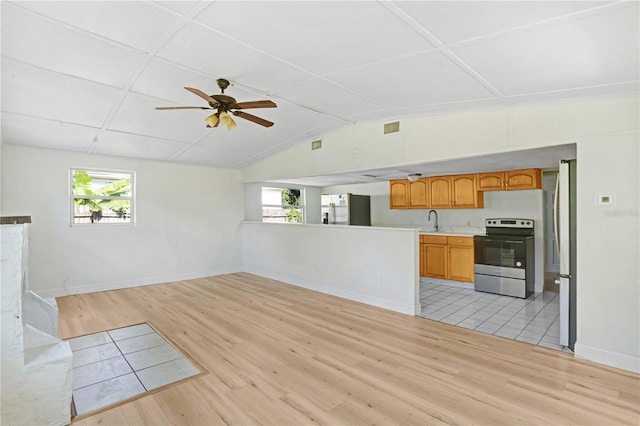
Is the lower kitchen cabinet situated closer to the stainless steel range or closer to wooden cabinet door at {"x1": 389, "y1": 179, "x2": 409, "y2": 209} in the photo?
the stainless steel range

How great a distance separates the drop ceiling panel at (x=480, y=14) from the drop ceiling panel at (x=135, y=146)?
425cm

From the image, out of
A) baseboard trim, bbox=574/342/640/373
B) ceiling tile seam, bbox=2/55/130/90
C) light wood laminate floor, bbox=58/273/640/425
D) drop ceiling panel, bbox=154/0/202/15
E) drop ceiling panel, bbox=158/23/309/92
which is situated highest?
drop ceiling panel, bbox=154/0/202/15

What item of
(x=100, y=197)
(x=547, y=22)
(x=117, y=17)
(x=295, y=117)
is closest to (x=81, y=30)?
(x=117, y=17)

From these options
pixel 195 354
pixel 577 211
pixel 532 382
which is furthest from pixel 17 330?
pixel 577 211

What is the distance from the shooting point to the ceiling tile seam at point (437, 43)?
2.00 meters

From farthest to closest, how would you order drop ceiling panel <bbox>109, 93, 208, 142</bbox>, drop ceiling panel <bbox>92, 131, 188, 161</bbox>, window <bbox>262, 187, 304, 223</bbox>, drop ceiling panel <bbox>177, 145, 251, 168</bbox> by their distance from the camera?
1. window <bbox>262, 187, 304, 223</bbox>
2. drop ceiling panel <bbox>177, 145, 251, 168</bbox>
3. drop ceiling panel <bbox>92, 131, 188, 161</bbox>
4. drop ceiling panel <bbox>109, 93, 208, 142</bbox>

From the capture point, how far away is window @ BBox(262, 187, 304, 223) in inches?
318

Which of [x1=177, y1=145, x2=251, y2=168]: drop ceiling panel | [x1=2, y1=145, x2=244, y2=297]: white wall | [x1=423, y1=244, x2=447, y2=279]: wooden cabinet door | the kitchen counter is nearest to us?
[x1=2, y1=145, x2=244, y2=297]: white wall

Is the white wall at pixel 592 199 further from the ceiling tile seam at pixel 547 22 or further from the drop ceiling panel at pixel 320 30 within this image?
the drop ceiling panel at pixel 320 30

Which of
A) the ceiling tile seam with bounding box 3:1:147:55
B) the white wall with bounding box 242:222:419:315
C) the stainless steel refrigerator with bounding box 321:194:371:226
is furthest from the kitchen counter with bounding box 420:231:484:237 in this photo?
the ceiling tile seam with bounding box 3:1:147:55

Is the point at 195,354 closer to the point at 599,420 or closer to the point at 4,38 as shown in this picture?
the point at 4,38

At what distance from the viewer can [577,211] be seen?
119 inches

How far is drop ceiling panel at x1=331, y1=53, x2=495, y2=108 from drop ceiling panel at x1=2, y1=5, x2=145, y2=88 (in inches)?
A: 74.9

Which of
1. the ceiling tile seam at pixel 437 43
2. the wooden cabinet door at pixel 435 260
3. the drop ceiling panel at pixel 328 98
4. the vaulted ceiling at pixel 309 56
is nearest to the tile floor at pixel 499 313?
the wooden cabinet door at pixel 435 260
